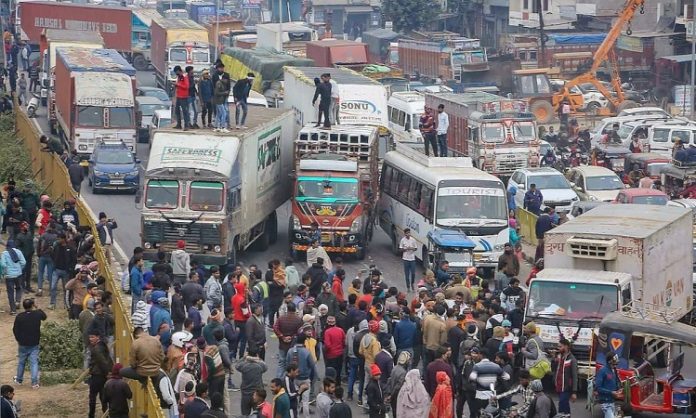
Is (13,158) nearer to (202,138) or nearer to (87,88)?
(87,88)

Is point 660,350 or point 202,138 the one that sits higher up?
point 202,138

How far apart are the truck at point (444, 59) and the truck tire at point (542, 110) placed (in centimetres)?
1175

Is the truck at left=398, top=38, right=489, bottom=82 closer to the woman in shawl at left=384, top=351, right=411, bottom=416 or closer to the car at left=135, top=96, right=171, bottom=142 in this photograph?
the car at left=135, top=96, right=171, bottom=142

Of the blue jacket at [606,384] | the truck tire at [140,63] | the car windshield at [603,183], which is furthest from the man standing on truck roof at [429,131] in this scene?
the truck tire at [140,63]

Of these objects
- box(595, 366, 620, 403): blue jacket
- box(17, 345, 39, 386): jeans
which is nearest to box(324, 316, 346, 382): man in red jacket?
box(595, 366, 620, 403): blue jacket

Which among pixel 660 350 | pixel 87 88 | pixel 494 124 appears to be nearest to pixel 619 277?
pixel 660 350

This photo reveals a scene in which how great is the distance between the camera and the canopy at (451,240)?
34562 millimetres

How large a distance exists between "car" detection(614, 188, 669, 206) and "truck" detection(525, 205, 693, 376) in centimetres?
975

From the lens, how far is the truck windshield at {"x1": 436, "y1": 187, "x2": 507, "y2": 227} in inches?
1428

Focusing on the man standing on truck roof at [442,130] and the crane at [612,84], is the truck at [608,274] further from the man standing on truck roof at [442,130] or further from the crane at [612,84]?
the crane at [612,84]

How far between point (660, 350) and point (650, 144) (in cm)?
2862

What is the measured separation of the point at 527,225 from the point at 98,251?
14649 millimetres

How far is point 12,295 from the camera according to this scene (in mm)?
29859

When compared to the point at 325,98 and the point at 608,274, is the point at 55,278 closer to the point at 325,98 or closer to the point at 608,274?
the point at 608,274
